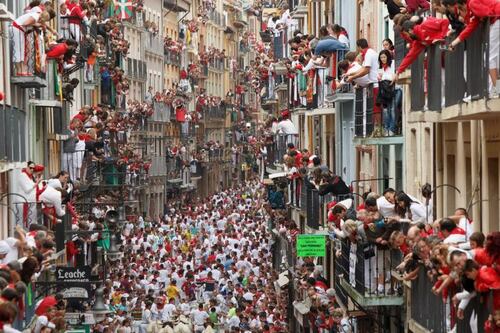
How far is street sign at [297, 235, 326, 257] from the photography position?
→ 44719 millimetres

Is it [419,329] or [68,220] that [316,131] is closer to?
[68,220]

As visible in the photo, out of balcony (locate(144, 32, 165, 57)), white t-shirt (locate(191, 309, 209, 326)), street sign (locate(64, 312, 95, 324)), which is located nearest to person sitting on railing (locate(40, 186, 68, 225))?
street sign (locate(64, 312, 95, 324))

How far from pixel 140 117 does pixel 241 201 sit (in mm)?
13494

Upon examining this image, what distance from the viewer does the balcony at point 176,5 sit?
115 m

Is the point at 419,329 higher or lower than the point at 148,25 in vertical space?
lower

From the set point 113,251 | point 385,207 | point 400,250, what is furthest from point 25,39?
point 113,251

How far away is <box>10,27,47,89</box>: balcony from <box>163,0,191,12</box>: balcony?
245 feet

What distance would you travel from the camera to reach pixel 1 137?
113 feet

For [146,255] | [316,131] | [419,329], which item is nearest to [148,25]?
[146,255]

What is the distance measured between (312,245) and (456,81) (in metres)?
21.0

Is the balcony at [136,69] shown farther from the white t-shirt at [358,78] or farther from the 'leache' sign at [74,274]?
the white t-shirt at [358,78]

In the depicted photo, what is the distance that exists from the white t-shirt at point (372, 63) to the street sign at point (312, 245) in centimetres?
905

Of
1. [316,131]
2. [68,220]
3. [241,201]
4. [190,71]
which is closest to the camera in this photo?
[68,220]

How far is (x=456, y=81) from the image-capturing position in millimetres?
24125
